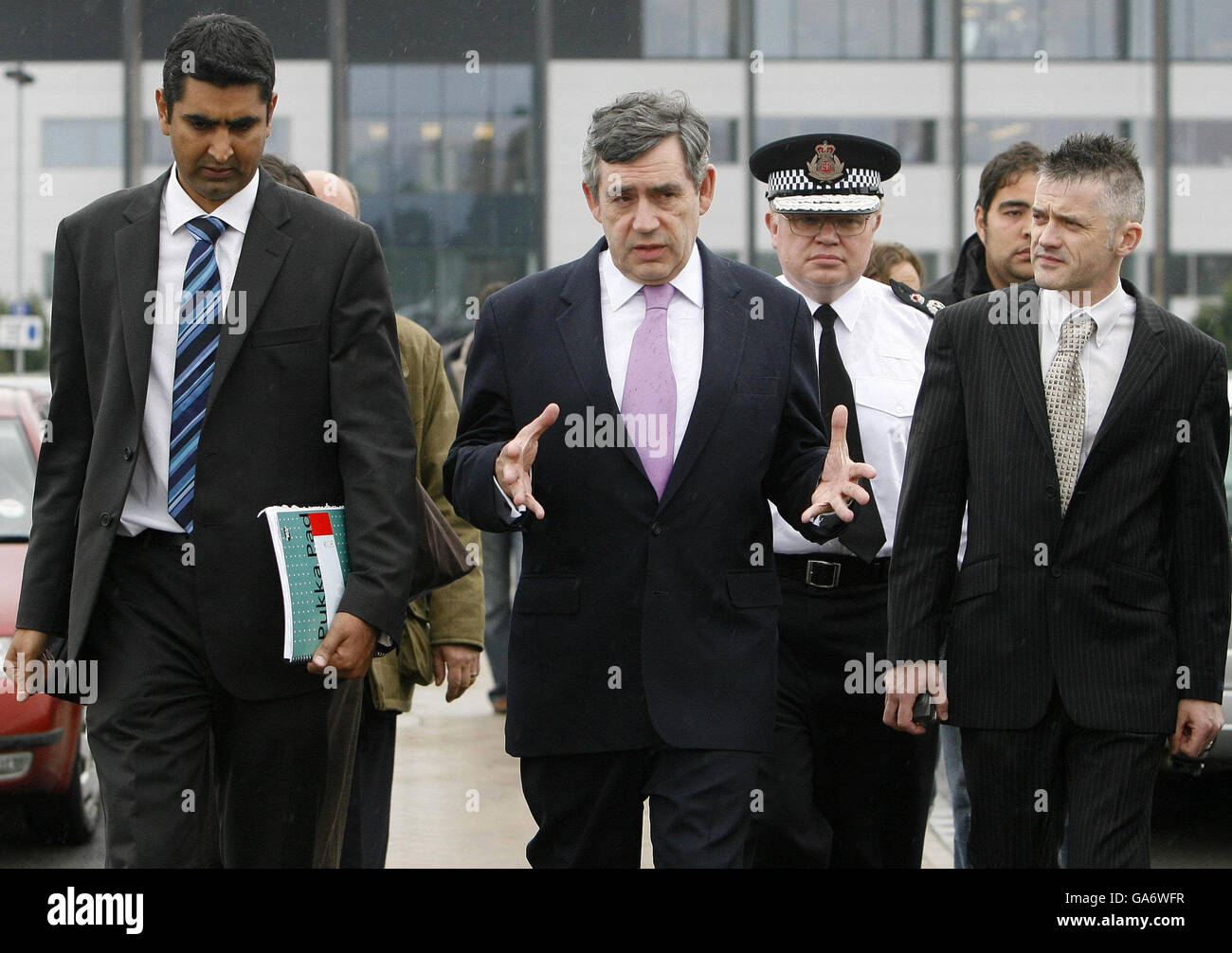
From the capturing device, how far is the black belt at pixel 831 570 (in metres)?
4.79

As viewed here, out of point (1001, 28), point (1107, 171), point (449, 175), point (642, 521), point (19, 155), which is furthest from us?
point (19, 155)

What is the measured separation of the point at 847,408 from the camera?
15.9 feet

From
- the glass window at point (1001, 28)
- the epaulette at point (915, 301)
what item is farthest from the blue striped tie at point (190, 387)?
the glass window at point (1001, 28)

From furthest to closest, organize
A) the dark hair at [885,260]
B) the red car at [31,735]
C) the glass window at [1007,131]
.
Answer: the glass window at [1007,131]
the dark hair at [885,260]
the red car at [31,735]

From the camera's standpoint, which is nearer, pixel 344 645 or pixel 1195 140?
pixel 344 645

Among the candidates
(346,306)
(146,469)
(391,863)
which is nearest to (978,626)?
(346,306)

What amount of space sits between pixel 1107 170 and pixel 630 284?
1152 mm

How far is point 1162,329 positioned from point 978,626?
807 millimetres

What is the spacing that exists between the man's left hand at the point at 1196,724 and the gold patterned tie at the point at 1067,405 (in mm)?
523

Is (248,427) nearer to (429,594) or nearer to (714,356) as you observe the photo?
(714,356)

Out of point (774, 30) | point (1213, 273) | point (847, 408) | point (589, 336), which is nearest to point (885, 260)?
point (847, 408)

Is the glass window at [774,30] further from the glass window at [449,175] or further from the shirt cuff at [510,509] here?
the shirt cuff at [510,509]
